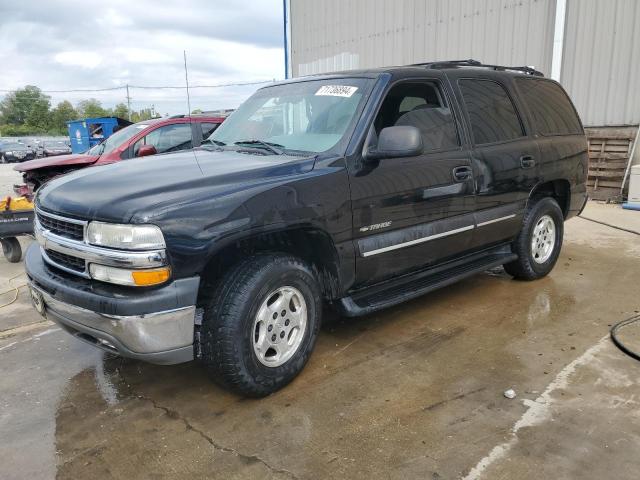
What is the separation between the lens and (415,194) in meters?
3.69

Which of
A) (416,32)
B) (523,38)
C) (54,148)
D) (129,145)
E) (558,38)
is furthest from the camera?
(54,148)

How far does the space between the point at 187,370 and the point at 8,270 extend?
391cm

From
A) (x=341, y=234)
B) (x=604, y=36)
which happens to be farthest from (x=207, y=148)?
(x=604, y=36)

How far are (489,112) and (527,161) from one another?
1.91 ft

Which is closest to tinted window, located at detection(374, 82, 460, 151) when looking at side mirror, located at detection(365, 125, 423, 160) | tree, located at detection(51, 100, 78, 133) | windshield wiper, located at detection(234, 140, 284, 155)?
side mirror, located at detection(365, 125, 423, 160)

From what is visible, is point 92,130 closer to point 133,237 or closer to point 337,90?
point 337,90

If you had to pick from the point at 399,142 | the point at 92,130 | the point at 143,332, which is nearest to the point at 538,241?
the point at 399,142

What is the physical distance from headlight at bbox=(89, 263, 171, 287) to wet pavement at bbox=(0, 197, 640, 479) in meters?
0.85

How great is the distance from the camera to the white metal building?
31.8 ft

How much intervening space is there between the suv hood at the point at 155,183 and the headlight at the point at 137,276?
0.81ft

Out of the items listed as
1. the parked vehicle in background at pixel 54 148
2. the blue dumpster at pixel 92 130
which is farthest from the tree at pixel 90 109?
the blue dumpster at pixel 92 130

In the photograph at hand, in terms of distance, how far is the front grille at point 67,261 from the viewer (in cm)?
282

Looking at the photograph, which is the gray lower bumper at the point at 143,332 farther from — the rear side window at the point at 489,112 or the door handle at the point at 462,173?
the rear side window at the point at 489,112

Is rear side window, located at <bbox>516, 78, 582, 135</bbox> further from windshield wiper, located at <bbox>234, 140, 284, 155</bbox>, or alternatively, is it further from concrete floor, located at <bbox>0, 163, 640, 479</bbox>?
windshield wiper, located at <bbox>234, 140, 284, 155</bbox>
